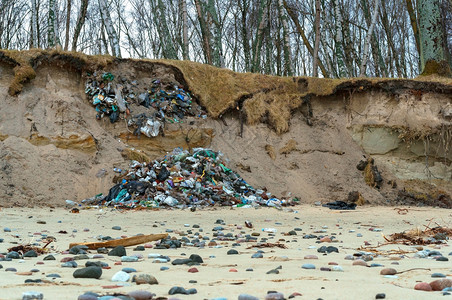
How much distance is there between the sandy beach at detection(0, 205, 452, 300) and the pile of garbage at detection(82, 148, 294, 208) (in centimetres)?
149

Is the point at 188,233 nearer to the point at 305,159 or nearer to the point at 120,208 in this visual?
the point at 120,208

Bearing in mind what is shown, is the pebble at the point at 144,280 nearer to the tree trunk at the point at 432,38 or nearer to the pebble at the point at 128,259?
the pebble at the point at 128,259

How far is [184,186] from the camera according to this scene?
30.2 ft

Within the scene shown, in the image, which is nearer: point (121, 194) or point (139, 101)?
point (121, 194)

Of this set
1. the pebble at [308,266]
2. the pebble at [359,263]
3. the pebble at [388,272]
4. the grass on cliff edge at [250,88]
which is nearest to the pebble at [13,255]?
the pebble at [308,266]

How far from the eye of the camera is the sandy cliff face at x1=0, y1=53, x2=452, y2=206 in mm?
10156

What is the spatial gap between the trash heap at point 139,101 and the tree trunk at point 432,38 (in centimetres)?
654

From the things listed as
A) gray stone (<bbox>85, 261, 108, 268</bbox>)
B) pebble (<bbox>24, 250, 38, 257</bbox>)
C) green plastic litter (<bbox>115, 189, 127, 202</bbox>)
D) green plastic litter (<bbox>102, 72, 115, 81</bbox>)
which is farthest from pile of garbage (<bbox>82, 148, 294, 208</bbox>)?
gray stone (<bbox>85, 261, 108, 268</bbox>)

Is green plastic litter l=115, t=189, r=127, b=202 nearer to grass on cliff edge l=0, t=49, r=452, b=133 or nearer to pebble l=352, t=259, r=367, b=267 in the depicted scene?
grass on cliff edge l=0, t=49, r=452, b=133

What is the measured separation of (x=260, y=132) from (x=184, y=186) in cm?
368

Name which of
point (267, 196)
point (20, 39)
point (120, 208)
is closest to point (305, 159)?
point (267, 196)

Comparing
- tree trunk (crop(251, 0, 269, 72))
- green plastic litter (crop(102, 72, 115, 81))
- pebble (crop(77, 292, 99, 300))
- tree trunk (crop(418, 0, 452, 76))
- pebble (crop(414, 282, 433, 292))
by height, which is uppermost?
tree trunk (crop(251, 0, 269, 72))

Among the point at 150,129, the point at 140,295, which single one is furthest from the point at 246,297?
the point at 150,129

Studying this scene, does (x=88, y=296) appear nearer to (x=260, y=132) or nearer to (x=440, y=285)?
(x=440, y=285)
